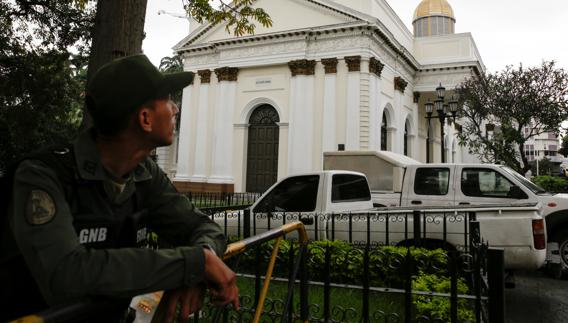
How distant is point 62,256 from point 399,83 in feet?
82.7

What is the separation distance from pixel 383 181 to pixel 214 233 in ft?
33.8

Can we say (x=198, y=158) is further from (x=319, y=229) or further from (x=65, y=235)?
(x=65, y=235)

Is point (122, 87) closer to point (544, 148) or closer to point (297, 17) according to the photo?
point (297, 17)

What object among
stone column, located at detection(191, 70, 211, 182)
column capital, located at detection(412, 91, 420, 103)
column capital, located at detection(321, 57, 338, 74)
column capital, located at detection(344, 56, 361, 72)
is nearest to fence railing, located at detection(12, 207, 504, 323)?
column capital, located at detection(344, 56, 361, 72)

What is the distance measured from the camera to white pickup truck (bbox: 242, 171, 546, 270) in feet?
17.8

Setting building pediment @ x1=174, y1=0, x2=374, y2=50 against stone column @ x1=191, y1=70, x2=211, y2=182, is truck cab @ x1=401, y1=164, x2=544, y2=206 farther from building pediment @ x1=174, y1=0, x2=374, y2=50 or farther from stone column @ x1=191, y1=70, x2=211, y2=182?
stone column @ x1=191, y1=70, x2=211, y2=182

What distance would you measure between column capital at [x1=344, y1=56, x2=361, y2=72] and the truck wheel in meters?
14.5

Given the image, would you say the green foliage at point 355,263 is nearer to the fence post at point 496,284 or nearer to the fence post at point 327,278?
the fence post at point 327,278

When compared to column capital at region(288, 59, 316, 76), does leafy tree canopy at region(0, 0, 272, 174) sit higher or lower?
lower

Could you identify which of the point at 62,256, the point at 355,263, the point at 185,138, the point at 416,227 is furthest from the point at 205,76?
the point at 62,256

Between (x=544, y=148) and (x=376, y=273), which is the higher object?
(x=544, y=148)

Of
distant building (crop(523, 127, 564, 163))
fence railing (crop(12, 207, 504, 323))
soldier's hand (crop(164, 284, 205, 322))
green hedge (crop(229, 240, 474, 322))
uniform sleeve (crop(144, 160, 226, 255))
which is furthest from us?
distant building (crop(523, 127, 564, 163))

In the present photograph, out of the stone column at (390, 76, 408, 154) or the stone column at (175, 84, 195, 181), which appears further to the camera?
the stone column at (175, 84, 195, 181)

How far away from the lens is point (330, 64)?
20953 millimetres
